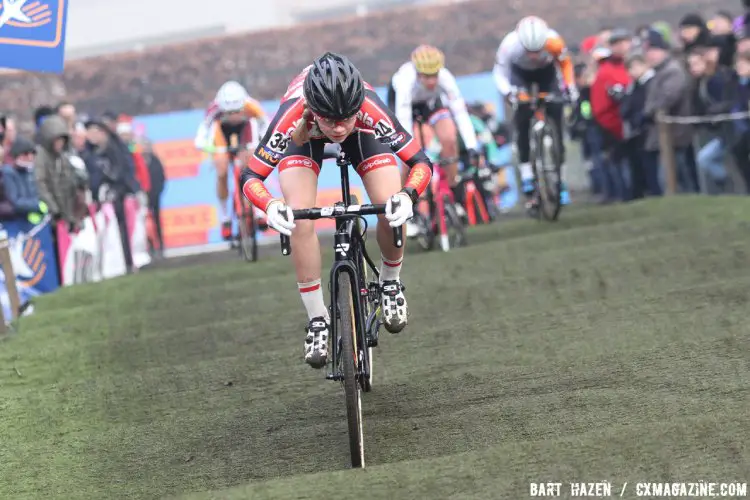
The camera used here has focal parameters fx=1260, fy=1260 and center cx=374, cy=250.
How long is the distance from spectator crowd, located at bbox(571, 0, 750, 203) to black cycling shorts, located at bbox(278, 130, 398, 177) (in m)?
7.23

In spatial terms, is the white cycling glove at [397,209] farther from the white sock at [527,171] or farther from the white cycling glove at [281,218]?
the white sock at [527,171]

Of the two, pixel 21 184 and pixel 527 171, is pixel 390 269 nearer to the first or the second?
pixel 527 171

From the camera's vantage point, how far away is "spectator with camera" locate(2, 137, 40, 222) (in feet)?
46.7

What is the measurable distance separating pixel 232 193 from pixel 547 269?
17.0 ft

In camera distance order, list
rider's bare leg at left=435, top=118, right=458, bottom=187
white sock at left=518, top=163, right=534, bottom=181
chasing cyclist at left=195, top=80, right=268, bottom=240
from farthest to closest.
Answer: chasing cyclist at left=195, top=80, right=268, bottom=240
white sock at left=518, top=163, right=534, bottom=181
rider's bare leg at left=435, top=118, right=458, bottom=187

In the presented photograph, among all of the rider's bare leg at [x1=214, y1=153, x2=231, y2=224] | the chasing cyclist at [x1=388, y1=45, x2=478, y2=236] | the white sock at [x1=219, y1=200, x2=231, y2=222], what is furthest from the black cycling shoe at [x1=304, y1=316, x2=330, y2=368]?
the white sock at [x1=219, y1=200, x2=231, y2=222]

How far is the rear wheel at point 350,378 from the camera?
5594mm

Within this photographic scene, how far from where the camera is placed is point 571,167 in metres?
23.2

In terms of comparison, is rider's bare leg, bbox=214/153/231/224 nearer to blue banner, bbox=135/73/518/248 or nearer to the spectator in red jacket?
the spectator in red jacket

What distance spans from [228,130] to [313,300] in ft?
27.7

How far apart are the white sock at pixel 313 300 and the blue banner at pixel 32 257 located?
815 centimetres

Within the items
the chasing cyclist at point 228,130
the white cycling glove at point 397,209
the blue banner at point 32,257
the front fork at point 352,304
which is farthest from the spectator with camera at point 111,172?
the white cycling glove at point 397,209

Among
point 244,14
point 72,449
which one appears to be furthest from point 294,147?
point 244,14

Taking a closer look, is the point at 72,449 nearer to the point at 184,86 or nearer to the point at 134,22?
the point at 184,86
